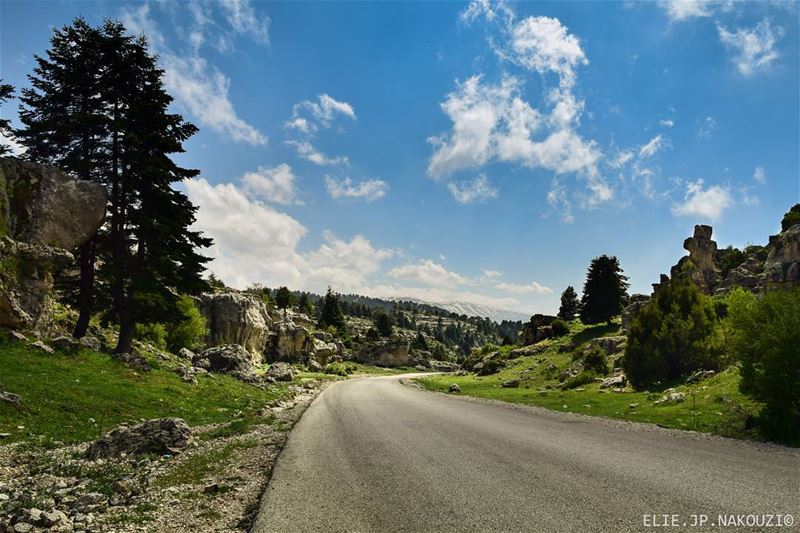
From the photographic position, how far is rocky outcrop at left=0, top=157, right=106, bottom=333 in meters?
24.4

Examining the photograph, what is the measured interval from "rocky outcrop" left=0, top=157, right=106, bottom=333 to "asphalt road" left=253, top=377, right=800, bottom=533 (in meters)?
20.7

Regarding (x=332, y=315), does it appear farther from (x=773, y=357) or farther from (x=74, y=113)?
(x=773, y=357)

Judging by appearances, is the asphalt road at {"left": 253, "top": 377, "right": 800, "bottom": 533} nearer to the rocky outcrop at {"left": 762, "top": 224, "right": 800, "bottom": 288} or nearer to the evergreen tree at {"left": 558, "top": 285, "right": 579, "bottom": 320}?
the rocky outcrop at {"left": 762, "top": 224, "right": 800, "bottom": 288}

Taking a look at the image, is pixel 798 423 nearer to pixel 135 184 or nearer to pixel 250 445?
pixel 250 445

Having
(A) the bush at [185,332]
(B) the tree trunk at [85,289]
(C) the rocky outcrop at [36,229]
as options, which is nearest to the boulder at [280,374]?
(A) the bush at [185,332]

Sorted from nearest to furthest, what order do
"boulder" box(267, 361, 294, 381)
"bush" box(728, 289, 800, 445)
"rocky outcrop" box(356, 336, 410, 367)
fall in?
"bush" box(728, 289, 800, 445) < "boulder" box(267, 361, 294, 381) < "rocky outcrop" box(356, 336, 410, 367)

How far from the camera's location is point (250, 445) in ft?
51.0

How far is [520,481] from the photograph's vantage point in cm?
991

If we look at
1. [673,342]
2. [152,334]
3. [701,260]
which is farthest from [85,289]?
[701,260]

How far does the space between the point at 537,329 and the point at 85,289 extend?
82.6 m

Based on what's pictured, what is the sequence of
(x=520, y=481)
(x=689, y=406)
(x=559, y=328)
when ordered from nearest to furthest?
(x=520, y=481) < (x=689, y=406) < (x=559, y=328)

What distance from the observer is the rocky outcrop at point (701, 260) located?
8375cm

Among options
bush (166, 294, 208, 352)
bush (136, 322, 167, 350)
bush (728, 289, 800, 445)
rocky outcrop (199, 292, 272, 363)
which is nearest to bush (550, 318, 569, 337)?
rocky outcrop (199, 292, 272, 363)

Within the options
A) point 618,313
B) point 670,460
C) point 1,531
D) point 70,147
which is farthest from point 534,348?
point 1,531
